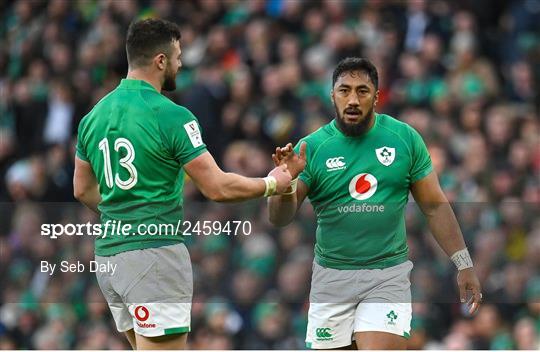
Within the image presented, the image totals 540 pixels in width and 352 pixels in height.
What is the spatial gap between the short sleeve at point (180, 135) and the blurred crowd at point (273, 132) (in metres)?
1.39

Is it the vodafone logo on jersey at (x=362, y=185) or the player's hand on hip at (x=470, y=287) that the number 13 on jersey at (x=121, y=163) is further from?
the player's hand on hip at (x=470, y=287)

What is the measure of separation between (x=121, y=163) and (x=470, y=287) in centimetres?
220

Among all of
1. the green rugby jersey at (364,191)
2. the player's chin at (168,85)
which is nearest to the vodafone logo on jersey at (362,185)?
the green rugby jersey at (364,191)

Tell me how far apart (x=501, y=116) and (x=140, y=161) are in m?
5.76

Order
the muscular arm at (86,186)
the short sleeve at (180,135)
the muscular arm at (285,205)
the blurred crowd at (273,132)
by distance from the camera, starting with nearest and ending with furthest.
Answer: the short sleeve at (180,135), the muscular arm at (86,186), the muscular arm at (285,205), the blurred crowd at (273,132)

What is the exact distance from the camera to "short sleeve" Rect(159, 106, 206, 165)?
25.4 ft

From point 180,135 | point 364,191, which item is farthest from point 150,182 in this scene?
point 364,191

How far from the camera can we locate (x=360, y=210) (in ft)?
27.6

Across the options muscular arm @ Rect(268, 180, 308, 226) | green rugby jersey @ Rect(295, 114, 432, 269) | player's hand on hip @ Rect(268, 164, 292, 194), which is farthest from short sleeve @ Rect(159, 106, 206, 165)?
green rugby jersey @ Rect(295, 114, 432, 269)

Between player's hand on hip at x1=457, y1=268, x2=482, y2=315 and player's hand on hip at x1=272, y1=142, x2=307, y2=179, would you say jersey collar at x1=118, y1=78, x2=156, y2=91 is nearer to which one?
player's hand on hip at x1=272, y1=142, x2=307, y2=179

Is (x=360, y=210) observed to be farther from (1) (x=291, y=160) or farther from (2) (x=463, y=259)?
(2) (x=463, y=259)

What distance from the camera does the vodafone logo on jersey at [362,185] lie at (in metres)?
8.43

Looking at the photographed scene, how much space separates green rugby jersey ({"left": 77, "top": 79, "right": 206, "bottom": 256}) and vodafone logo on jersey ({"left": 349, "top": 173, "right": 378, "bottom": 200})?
1.07 meters

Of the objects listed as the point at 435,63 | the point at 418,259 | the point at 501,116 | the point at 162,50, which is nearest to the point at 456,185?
the point at 501,116
